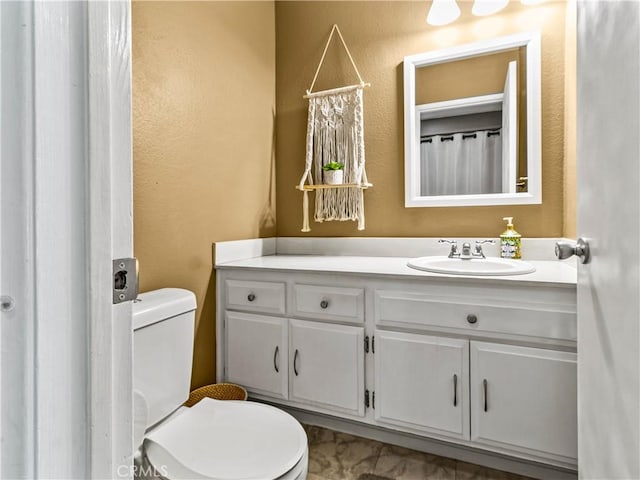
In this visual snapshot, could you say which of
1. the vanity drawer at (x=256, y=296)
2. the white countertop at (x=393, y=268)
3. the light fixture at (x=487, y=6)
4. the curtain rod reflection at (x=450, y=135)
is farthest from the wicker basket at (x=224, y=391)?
the light fixture at (x=487, y=6)

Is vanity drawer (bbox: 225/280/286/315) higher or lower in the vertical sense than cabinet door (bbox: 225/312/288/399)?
higher

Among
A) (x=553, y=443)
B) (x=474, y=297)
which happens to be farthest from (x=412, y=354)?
(x=553, y=443)

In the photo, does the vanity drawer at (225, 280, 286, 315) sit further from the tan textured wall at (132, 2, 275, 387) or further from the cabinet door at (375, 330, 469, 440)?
the cabinet door at (375, 330, 469, 440)

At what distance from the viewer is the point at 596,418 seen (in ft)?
2.36

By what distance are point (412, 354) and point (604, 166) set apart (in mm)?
1002

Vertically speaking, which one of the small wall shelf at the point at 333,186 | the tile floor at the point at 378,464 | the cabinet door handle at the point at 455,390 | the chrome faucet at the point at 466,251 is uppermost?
the small wall shelf at the point at 333,186

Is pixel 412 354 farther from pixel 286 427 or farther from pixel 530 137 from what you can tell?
pixel 530 137

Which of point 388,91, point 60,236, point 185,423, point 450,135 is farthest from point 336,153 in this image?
point 60,236

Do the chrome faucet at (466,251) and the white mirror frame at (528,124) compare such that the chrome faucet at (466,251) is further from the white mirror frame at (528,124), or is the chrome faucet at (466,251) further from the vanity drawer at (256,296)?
the vanity drawer at (256,296)

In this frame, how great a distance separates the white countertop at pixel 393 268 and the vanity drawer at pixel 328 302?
0.09m

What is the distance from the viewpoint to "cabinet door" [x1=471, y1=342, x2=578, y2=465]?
1253 millimetres

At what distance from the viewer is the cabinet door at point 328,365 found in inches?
60.9

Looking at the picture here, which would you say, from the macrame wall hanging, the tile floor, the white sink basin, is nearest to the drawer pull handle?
the tile floor

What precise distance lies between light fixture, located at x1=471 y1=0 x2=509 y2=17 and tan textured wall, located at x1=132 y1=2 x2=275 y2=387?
1.21 metres
